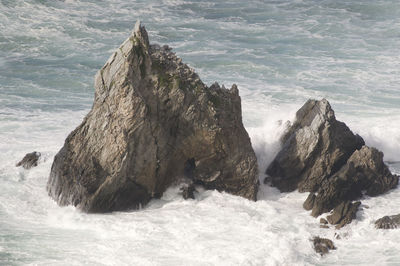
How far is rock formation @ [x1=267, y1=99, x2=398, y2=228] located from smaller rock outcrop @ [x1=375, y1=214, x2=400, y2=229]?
1.32m

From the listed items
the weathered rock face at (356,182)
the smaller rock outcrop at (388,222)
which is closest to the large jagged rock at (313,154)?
the weathered rock face at (356,182)

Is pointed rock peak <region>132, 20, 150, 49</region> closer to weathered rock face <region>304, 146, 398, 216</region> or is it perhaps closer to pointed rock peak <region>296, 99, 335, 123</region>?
pointed rock peak <region>296, 99, 335, 123</region>

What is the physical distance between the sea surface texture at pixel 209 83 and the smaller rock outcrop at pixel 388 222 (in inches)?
6.9

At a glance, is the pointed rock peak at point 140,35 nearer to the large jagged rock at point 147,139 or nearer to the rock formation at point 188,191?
the large jagged rock at point 147,139

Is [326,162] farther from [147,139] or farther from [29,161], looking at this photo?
[29,161]

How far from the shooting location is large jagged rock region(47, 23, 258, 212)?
15.2 meters

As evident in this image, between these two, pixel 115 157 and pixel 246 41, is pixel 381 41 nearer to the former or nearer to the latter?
pixel 246 41

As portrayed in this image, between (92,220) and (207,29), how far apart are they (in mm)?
27813

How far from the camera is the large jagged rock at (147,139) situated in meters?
15.2

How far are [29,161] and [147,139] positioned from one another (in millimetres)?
4496

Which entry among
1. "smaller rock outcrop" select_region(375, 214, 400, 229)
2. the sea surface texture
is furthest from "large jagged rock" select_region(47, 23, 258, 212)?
"smaller rock outcrop" select_region(375, 214, 400, 229)

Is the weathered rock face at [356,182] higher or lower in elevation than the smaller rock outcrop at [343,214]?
higher

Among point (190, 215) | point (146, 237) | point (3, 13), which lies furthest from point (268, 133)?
point (3, 13)

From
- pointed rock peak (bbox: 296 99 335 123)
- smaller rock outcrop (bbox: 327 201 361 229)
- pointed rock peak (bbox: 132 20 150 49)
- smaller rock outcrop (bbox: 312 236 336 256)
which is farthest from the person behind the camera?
pointed rock peak (bbox: 296 99 335 123)
